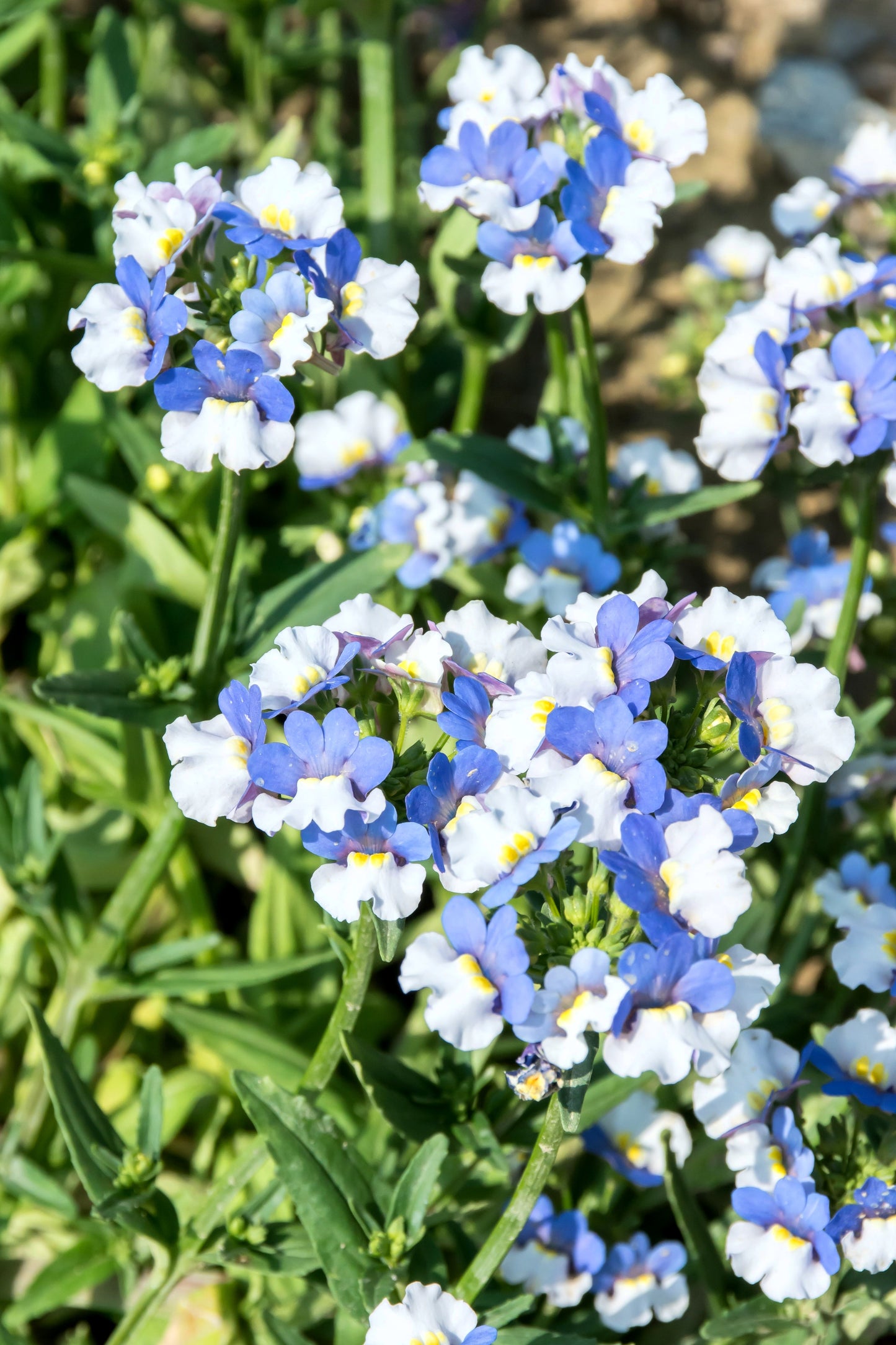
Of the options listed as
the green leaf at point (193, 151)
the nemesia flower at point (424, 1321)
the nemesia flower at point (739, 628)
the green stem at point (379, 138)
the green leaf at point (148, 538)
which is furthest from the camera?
the green stem at point (379, 138)

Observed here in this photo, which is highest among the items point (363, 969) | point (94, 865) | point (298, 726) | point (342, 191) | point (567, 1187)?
point (342, 191)

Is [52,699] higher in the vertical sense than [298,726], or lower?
lower

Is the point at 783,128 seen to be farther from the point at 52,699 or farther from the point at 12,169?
the point at 52,699

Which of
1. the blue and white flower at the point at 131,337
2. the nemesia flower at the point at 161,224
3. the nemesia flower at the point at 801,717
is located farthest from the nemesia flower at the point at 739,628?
the nemesia flower at the point at 161,224

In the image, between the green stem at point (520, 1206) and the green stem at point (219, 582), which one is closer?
the green stem at point (520, 1206)

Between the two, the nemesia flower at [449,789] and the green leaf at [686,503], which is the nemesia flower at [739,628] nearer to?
the nemesia flower at [449,789]

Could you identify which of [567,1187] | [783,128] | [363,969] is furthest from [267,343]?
[783,128]

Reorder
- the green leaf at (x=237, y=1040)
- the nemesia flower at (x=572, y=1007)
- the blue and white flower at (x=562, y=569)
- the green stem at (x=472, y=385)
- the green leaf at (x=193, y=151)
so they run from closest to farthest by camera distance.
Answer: the nemesia flower at (x=572, y=1007) → the green leaf at (x=237, y=1040) → the blue and white flower at (x=562, y=569) → the green leaf at (x=193, y=151) → the green stem at (x=472, y=385)
